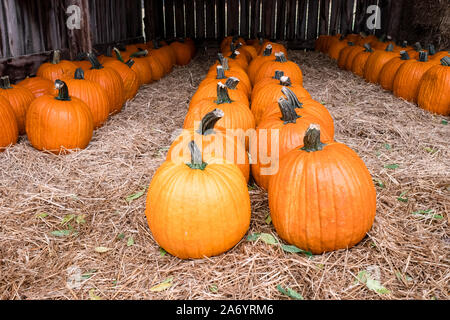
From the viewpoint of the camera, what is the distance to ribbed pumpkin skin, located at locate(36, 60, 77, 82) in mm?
5275

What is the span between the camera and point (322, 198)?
2.25m

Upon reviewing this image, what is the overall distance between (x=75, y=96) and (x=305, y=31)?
8.42 meters

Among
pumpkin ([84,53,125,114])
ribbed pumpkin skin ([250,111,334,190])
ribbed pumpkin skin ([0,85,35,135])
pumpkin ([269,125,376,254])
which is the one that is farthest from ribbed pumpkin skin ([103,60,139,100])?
pumpkin ([269,125,376,254])

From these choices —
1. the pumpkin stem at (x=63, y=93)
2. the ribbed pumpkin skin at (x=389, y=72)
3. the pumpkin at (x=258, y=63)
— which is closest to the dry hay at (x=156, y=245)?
the pumpkin stem at (x=63, y=93)

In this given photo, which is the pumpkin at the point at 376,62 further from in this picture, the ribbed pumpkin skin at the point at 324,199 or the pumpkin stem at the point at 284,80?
the ribbed pumpkin skin at the point at 324,199

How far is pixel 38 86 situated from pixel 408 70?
16.5 feet

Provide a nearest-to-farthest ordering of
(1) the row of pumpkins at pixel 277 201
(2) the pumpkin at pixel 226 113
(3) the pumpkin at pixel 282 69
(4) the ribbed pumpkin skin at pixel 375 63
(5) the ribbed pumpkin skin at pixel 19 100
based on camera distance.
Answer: (1) the row of pumpkins at pixel 277 201 → (2) the pumpkin at pixel 226 113 → (5) the ribbed pumpkin skin at pixel 19 100 → (3) the pumpkin at pixel 282 69 → (4) the ribbed pumpkin skin at pixel 375 63

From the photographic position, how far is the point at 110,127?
16.3 feet

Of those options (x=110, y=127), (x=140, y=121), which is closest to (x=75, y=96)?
(x=110, y=127)

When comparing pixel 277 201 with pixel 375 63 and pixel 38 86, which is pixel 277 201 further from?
pixel 375 63

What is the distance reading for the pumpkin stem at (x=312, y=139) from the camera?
231 centimetres

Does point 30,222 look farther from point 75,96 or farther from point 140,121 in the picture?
point 140,121

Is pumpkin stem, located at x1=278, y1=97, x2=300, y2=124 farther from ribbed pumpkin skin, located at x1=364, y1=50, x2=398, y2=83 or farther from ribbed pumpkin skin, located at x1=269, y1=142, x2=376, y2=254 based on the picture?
ribbed pumpkin skin, located at x1=364, y1=50, x2=398, y2=83

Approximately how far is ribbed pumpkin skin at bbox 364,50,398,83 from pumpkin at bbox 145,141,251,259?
5.22 m
